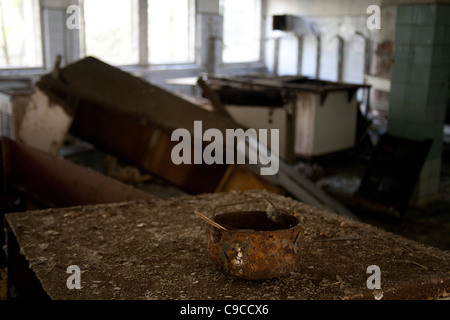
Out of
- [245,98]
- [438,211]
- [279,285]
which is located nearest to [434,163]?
[438,211]

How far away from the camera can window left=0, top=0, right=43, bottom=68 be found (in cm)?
1061

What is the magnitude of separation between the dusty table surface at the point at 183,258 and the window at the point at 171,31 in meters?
10.5

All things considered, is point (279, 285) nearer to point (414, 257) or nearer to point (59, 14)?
point (414, 257)

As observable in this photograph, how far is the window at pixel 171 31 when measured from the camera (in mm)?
12812

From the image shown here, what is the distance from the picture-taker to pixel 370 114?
11945 millimetres

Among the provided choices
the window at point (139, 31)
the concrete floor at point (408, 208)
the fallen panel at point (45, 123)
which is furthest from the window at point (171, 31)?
the fallen panel at point (45, 123)

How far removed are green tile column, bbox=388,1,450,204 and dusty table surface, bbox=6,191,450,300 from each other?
12.8ft

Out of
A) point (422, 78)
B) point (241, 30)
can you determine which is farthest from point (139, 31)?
point (422, 78)

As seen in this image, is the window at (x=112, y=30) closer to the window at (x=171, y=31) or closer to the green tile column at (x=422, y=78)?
the window at (x=171, y=31)

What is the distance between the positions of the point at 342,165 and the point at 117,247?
6.39m

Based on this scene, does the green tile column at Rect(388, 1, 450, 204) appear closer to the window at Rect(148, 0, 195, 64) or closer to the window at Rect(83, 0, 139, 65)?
the window at Rect(83, 0, 139, 65)

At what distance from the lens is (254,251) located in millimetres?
1963

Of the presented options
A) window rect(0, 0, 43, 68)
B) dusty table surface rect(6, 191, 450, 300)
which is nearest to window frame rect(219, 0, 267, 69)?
window rect(0, 0, 43, 68)

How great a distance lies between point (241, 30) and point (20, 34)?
623 centimetres
